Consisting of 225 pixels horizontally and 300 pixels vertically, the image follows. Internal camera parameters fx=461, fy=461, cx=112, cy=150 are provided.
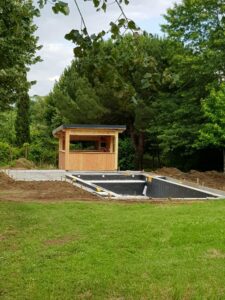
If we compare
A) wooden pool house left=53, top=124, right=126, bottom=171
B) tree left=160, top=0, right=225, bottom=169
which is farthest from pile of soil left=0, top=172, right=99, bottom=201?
tree left=160, top=0, right=225, bottom=169

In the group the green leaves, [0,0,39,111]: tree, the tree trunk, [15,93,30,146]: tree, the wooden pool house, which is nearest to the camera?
the green leaves

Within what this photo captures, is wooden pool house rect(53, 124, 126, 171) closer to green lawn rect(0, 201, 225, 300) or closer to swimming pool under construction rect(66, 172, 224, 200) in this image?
swimming pool under construction rect(66, 172, 224, 200)

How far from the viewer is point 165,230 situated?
23.4 ft

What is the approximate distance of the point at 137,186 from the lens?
20.4m

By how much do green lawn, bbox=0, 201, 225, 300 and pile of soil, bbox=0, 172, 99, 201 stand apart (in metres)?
2.82

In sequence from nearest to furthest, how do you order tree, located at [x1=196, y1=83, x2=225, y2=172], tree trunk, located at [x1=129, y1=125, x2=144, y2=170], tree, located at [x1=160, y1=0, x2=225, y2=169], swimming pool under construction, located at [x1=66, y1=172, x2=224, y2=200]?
swimming pool under construction, located at [x1=66, y1=172, x2=224, y2=200], tree, located at [x1=196, y1=83, x2=225, y2=172], tree, located at [x1=160, y1=0, x2=225, y2=169], tree trunk, located at [x1=129, y1=125, x2=144, y2=170]

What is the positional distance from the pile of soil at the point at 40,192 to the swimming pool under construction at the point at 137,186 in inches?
37.7

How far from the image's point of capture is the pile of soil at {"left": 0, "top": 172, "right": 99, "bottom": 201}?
12.0m

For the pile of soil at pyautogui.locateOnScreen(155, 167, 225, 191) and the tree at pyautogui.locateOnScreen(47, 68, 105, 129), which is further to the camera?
the tree at pyautogui.locateOnScreen(47, 68, 105, 129)

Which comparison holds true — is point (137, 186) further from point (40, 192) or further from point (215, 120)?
point (40, 192)

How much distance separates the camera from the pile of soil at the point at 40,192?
12.0 m

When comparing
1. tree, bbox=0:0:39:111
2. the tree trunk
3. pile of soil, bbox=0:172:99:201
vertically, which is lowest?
pile of soil, bbox=0:172:99:201

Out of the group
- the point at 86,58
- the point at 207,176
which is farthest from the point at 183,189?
the point at 86,58

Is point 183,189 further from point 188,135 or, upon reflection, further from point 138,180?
point 188,135
